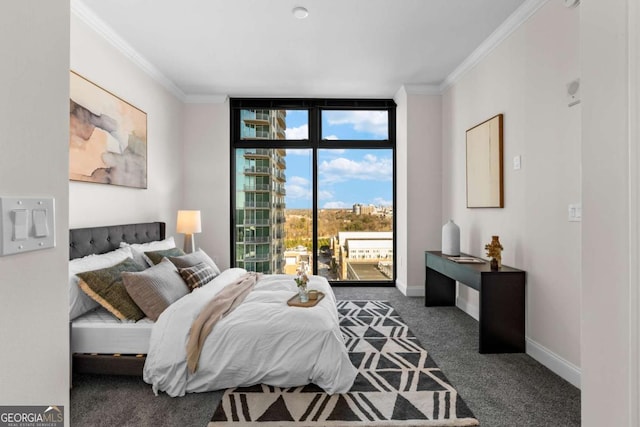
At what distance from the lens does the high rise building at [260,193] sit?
16.7 ft

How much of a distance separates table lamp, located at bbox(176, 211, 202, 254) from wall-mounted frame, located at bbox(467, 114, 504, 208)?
10.6 ft

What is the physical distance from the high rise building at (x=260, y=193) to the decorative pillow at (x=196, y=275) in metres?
2.00

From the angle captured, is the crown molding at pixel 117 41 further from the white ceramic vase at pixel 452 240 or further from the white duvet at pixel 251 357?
the white ceramic vase at pixel 452 240

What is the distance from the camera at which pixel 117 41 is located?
3.21 m

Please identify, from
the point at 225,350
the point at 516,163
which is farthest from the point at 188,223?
the point at 516,163

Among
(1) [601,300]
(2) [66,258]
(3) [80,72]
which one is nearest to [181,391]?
(2) [66,258]

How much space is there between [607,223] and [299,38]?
3.17m

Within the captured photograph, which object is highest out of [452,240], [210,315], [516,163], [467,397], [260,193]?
[516,163]

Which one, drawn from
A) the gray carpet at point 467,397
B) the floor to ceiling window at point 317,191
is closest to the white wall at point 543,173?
the gray carpet at point 467,397

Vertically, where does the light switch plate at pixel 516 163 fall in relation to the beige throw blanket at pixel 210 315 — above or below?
above

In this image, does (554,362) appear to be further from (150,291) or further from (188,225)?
(188,225)

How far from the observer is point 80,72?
2.76 meters

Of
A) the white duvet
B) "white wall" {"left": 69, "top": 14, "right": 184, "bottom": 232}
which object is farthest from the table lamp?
the white duvet

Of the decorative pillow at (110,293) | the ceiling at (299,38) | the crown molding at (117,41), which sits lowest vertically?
the decorative pillow at (110,293)
